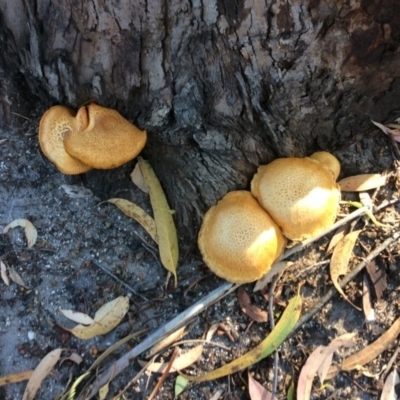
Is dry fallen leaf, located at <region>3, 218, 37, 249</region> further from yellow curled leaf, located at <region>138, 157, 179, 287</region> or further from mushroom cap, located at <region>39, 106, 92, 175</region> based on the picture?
yellow curled leaf, located at <region>138, 157, 179, 287</region>

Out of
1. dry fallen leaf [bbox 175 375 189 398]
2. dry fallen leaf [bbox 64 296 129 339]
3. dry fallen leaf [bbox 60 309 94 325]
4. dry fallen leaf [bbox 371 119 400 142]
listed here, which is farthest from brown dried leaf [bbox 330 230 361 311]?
dry fallen leaf [bbox 60 309 94 325]

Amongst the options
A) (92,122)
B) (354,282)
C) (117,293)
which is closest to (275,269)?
(354,282)

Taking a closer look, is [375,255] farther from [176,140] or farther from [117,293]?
[117,293]

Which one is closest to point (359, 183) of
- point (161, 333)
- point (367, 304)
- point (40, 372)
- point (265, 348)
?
point (367, 304)

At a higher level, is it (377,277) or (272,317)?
(377,277)

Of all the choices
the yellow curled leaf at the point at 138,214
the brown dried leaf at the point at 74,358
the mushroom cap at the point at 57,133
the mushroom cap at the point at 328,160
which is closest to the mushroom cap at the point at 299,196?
the mushroom cap at the point at 328,160

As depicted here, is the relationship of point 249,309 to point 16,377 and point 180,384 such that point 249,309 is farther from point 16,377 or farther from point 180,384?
point 16,377
